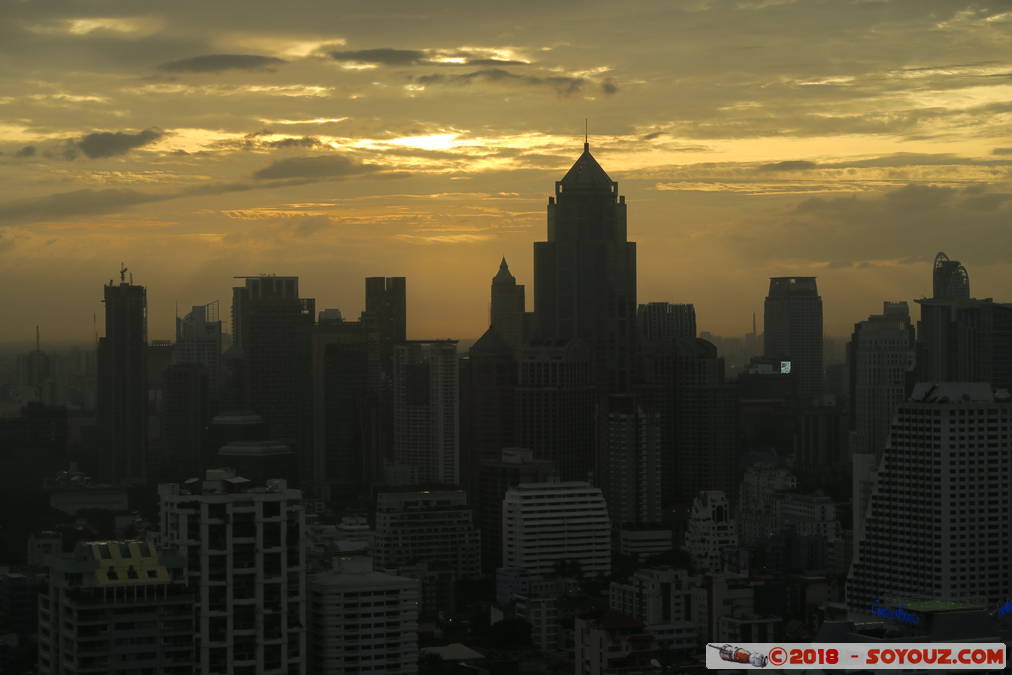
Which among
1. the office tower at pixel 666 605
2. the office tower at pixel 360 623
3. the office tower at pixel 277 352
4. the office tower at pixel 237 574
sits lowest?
the office tower at pixel 666 605

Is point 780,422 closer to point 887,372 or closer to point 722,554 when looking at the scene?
point 887,372

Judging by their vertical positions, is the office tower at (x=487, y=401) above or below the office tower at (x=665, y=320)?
below

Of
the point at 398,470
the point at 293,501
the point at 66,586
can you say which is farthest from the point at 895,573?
the point at 398,470

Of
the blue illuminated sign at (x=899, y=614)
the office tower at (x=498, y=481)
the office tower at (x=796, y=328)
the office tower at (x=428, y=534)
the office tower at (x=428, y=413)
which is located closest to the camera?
the blue illuminated sign at (x=899, y=614)

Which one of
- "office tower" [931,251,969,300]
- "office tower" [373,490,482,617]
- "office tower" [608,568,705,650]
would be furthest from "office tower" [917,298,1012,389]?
Answer: "office tower" [608,568,705,650]

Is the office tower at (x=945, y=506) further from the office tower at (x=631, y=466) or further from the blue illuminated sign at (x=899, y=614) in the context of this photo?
the office tower at (x=631, y=466)

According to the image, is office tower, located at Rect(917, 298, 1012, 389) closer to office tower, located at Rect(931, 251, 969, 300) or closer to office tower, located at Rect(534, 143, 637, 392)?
office tower, located at Rect(931, 251, 969, 300)

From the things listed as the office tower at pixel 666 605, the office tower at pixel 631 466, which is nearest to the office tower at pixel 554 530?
the office tower at pixel 631 466
